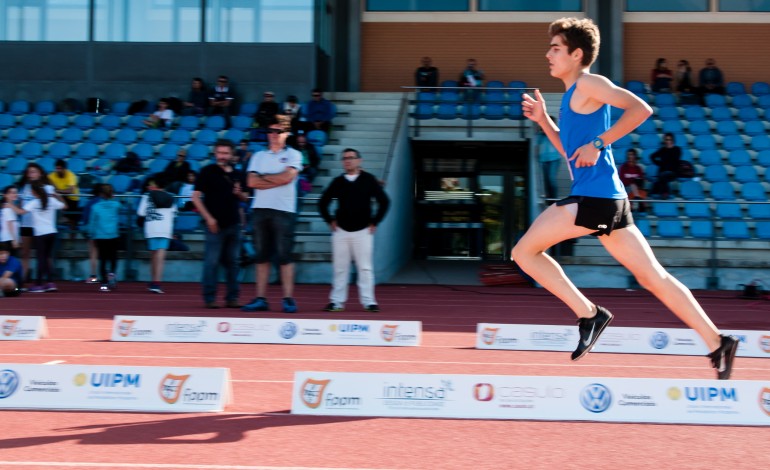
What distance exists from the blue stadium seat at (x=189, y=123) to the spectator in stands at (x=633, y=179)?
29.1ft

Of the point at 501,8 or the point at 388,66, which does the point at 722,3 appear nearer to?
the point at 501,8

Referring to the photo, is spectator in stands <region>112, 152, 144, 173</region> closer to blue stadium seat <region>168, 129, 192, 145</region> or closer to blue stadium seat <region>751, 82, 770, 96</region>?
blue stadium seat <region>168, 129, 192, 145</region>

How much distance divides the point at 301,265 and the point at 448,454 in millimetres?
12437

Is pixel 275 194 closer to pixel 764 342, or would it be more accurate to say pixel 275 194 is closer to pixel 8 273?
pixel 8 273

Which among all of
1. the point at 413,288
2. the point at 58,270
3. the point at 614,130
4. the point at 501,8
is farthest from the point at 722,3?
the point at 614,130

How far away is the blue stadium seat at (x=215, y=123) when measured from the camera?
20828 millimetres

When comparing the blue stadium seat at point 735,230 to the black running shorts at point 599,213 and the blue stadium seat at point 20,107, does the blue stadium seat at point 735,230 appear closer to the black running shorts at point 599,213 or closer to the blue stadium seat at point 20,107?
the black running shorts at point 599,213

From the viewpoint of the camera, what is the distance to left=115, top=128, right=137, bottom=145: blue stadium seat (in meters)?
20.7

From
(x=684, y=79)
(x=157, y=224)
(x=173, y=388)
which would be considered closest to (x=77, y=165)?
(x=157, y=224)

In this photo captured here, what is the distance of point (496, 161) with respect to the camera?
25.0 meters

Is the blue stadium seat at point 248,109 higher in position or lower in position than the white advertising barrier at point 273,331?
higher

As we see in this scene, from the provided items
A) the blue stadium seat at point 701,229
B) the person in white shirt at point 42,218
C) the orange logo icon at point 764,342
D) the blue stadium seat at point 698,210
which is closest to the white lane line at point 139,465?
the orange logo icon at point 764,342

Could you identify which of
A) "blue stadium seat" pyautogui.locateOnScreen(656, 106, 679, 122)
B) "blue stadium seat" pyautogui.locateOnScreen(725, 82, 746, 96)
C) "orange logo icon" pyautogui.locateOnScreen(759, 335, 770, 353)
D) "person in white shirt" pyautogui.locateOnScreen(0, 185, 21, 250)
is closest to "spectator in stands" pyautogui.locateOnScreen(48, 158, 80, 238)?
"person in white shirt" pyautogui.locateOnScreen(0, 185, 21, 250)

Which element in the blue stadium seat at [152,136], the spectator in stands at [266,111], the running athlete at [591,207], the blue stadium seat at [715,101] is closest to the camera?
A: the running athlete at [591,207]
